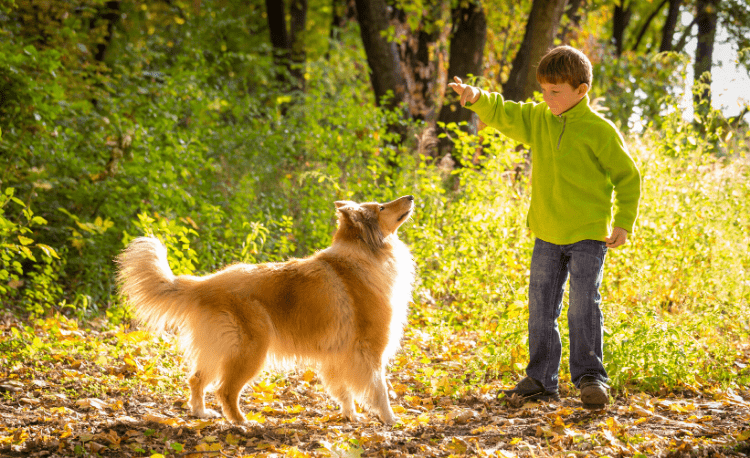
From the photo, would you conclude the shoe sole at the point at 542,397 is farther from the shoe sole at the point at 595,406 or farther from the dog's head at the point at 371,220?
the dog's head at the point at 371,220

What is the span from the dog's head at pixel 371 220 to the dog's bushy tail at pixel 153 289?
1.05 m

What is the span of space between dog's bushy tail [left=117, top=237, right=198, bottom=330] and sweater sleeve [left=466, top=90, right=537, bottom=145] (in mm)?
2177

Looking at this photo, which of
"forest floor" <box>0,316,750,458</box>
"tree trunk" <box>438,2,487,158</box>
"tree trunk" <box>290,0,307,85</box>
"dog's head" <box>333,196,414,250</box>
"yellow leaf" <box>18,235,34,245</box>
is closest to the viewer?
"forest floor" <box>0,316,750,458</box>

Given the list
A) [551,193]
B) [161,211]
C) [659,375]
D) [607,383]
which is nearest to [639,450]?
[607,383]

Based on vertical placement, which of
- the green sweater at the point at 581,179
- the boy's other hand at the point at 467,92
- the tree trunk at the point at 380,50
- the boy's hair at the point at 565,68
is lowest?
the green sweater at the point at 581,179

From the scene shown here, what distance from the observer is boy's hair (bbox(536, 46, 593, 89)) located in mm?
A: 3385

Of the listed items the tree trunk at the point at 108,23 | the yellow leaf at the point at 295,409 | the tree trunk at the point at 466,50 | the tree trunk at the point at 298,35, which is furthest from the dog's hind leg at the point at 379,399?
the tree trunk at the point at 298,35

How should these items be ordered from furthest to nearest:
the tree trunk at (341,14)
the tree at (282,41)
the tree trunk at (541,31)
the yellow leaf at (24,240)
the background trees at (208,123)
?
the tree trunk at (341,14) → the tree at (282,41) → the tree trunk at (541,31) → the background trees at (208,123) → the yellow leaf at (24,240)

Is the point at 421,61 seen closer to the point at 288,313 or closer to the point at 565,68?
the point at 565,68

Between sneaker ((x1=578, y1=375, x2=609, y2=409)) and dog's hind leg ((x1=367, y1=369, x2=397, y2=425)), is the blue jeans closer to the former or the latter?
sneaker ((x1=578, y1=375, x2=609, y2=409))

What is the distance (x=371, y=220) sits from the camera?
3.82 m

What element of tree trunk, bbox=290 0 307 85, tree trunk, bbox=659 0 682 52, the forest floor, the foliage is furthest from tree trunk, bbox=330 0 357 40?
the forest floor

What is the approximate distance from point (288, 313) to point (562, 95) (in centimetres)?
213

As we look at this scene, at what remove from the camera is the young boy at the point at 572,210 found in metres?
3.39
